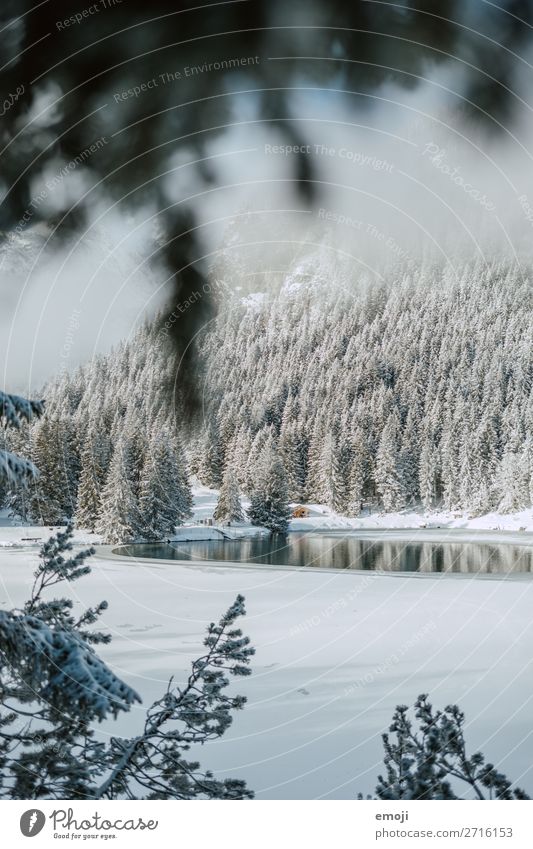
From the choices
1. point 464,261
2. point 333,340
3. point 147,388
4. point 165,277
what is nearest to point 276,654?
point 147,388

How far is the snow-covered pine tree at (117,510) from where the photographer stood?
109 inches

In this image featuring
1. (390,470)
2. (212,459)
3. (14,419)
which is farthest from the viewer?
(390,470)

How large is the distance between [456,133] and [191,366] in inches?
57.4

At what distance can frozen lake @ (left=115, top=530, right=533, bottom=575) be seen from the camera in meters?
2.90

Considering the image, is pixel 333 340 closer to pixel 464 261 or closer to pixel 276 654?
pixel 464 261

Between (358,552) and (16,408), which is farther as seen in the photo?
(358,552)

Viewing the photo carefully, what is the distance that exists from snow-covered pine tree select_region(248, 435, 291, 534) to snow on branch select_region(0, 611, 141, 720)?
188 cm

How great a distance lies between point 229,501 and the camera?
2932 mm

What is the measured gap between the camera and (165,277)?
8.84ft

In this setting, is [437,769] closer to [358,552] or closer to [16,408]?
[358,552]

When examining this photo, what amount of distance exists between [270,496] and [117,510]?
0.69 meters
